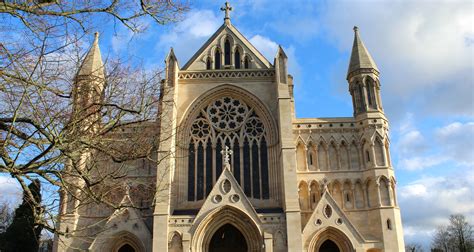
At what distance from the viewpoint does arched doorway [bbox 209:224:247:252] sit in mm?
22609

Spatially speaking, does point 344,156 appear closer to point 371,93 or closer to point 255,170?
point 371,93

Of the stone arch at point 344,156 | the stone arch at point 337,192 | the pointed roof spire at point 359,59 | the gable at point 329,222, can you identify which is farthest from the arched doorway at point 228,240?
the pointed roof spire at point 359,59

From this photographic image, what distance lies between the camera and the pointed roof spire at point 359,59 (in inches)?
1029

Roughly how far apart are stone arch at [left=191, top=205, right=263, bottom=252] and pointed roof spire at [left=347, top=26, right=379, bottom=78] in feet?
38.9

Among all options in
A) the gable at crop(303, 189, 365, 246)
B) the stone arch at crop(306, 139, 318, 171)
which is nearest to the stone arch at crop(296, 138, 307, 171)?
the stone arch at crop(306, 139, 318, 171)

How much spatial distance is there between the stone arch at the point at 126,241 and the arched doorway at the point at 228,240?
3.75 metres

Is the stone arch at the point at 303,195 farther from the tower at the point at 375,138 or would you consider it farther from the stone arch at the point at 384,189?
the stone arch at the point at 384,189

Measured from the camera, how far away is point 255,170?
2436 centimetres

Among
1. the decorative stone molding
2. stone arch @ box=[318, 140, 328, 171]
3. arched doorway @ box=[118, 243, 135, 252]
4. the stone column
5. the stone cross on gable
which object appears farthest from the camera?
the decorative stone molding

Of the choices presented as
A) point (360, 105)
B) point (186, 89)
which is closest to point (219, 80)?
point (186, 89)

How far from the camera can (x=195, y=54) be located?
1099 inches

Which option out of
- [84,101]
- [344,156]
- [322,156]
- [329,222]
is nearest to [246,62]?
[322,156]

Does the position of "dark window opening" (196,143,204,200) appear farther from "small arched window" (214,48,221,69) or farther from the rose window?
"small arched window" (214,48,221,69)

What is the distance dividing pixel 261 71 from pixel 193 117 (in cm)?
504
